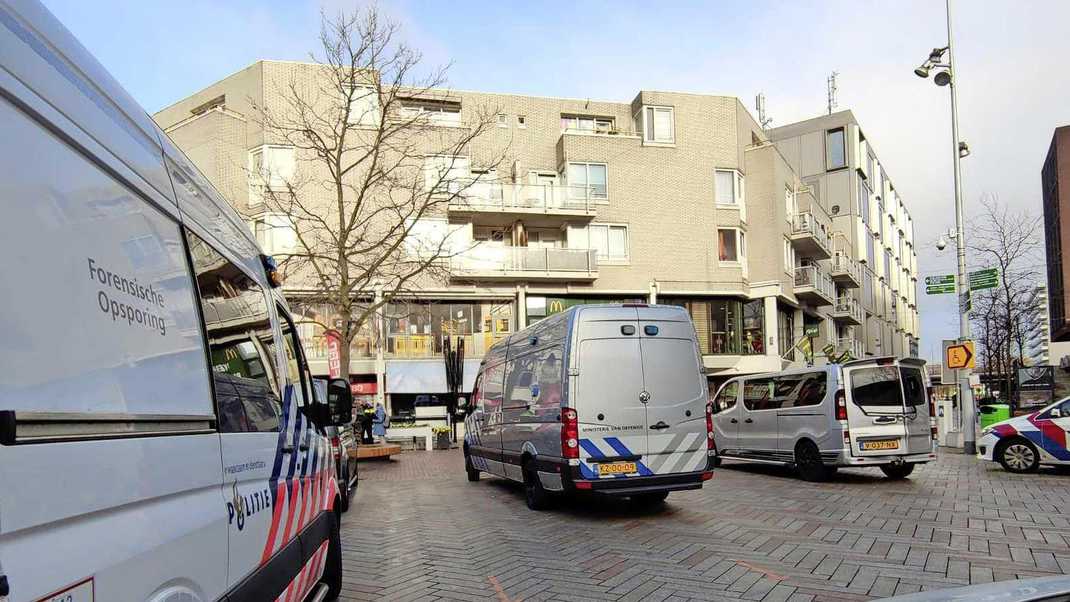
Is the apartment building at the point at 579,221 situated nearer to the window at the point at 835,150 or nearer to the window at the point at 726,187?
the window at the point at 726,187

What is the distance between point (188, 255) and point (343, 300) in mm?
16587

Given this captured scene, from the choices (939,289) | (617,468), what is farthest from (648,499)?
(939,289)

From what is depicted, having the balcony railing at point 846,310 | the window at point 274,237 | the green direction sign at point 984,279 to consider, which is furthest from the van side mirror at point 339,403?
the balcony railing at point 846,310

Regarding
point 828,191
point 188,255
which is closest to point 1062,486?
point 188,255

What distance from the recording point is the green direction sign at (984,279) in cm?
1839

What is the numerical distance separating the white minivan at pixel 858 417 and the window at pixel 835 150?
147 feet

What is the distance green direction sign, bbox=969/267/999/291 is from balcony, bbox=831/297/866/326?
28.5 meters

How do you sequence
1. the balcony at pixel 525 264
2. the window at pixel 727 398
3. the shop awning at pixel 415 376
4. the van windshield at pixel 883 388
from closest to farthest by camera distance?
the van windshield at pixel 883 388 → the window at pixel 727 398 → the shop awning at pixel 415 376 → the balcony at pixel 525 264

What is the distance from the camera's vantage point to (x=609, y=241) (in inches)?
1355

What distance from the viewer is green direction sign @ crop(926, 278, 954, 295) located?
20078 millimetres

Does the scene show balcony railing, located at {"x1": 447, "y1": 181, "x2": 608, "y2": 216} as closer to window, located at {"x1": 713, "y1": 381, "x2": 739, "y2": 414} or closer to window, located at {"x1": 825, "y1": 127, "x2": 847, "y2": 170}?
window, located at {"x1": 713, "y1": 381, "x2": 739, "y2": 414}

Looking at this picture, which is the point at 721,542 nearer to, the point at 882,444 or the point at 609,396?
the point at 609,396

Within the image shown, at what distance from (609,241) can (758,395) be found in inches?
788

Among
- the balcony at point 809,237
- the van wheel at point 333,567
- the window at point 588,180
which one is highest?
the window at point 588,180
